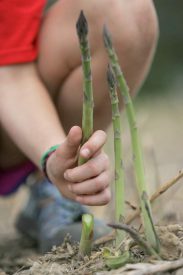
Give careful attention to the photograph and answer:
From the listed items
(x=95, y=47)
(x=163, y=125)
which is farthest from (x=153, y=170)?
(x=163, y=125)

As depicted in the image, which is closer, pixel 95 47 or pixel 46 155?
pixel 46 155

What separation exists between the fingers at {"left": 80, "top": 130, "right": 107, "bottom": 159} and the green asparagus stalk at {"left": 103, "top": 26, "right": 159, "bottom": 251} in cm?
9

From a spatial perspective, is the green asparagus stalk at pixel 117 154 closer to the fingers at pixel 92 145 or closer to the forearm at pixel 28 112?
the fingers at pixel 92 145

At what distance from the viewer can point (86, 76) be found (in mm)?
872

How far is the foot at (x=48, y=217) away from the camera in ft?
5.74

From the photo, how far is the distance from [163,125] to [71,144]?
2.34 m

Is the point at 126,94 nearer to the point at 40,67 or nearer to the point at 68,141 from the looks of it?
the point at 68,141

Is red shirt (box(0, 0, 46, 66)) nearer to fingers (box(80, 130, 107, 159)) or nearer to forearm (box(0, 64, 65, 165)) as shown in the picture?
forearm (box(0, 64, 65, 165))

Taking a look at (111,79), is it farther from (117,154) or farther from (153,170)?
(153,170)

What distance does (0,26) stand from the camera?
169 cm

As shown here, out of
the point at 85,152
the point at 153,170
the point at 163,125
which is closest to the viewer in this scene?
the point at 85,152

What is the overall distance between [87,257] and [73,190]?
16cm

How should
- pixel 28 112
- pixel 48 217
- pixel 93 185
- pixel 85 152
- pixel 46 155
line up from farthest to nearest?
1. pixel 48 217
2. pixel 28 112
3. pixel 46 155
4. pixel 93 185
5. pixel 85 152

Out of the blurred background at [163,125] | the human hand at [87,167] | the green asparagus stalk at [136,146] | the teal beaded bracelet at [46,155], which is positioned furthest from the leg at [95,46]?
Answer: the green asparagus stalk at [136,146]
